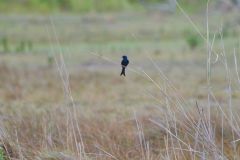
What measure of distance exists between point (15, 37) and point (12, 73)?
717cm

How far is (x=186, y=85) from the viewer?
37.8 ft

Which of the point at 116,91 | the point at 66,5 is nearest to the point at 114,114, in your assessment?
the point at 116,91

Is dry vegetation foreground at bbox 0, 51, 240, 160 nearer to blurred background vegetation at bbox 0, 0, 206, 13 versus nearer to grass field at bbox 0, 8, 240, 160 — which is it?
grass field at bbox 0, 8, 240, 160

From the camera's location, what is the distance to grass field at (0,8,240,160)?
509 cm

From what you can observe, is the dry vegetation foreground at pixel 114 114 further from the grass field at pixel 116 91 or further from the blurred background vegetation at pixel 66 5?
the blurred background vegetation at pixel 66 5

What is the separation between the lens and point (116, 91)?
1089cm

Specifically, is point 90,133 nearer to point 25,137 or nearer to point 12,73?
point 25,137

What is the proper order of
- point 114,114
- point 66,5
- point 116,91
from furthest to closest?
point 66,5
point 116,91
point 114,114

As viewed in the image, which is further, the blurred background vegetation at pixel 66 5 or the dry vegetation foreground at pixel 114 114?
the blurred background vegetation at pixel 66 5

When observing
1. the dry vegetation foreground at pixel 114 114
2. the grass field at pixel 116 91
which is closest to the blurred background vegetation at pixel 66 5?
the grass field at pixel 116 91

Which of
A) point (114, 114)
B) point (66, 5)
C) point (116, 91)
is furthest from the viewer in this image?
point (66, 5)

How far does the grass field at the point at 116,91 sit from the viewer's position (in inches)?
200

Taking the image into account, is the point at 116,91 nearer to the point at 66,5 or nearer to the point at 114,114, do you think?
the point at 114,114

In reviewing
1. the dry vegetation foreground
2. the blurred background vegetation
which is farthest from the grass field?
the blurred background vegetation
